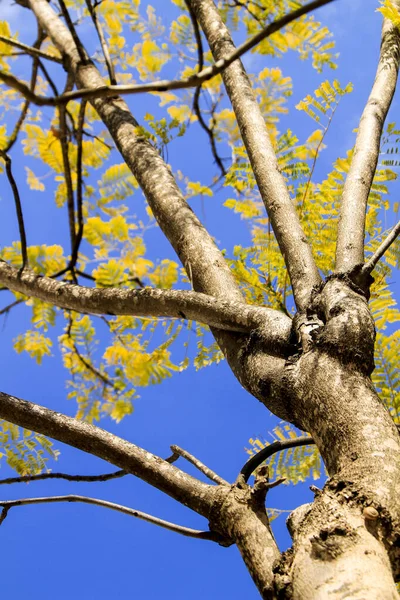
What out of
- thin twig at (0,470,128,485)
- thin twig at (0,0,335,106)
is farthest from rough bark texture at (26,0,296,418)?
thin twig at (0,0,335,106)

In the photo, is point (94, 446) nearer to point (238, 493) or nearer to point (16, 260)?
point (238, 493)

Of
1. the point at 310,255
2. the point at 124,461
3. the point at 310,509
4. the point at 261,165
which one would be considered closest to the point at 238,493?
the point at 310,509

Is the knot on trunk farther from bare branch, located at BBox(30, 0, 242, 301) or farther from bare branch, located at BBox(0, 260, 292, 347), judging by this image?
bare branch, located at BBox(30, 0, 242, 301)

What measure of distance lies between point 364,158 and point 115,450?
183 centimetres

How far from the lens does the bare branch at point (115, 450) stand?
1598 millimetres

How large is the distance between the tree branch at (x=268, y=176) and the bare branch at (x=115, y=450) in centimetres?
79

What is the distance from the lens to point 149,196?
9.53 ft

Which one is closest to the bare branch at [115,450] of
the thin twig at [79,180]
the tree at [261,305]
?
the tree at [261,305]

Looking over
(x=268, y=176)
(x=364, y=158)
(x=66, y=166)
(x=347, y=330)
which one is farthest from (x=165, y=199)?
(x=347, y=330)

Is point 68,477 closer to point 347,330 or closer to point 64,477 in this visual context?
point 64,477

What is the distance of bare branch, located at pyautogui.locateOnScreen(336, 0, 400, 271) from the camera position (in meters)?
2.15

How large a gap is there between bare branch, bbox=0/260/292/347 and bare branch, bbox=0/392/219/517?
1.92ft

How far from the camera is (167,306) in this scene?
2.17 m

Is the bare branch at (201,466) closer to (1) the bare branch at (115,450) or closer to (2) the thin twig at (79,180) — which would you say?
(1) the bare branch at (115,450)
